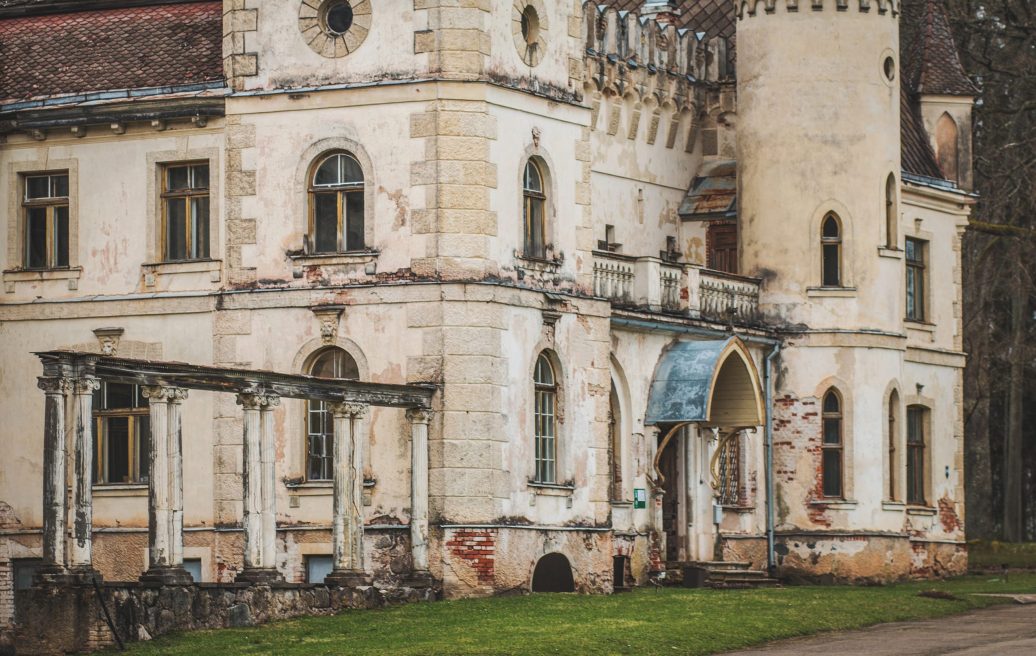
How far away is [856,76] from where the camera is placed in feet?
139

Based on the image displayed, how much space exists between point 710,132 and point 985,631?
50.9 ft

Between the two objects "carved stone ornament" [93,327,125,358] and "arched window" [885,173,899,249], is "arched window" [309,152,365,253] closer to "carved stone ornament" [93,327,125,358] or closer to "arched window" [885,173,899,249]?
"carved stone ornament" [93,327,125,358]

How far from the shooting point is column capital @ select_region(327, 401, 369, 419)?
32438 millimetres

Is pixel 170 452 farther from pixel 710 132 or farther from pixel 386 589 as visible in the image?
pixel 710 132

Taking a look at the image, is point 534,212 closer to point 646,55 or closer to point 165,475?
point 165,475

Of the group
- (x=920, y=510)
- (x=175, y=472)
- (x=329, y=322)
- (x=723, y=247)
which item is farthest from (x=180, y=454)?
(x=920, y=510)

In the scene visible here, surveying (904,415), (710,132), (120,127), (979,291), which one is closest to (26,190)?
(120,127)

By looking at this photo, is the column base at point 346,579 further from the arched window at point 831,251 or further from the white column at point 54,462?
the arched window at point 831,251

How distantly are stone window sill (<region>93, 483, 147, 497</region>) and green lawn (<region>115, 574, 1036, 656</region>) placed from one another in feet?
18.8

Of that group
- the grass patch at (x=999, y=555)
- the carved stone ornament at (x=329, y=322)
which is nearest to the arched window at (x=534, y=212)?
the carved stone ornament at (x=329, y=322)

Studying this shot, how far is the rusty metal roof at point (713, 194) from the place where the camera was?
43.2m

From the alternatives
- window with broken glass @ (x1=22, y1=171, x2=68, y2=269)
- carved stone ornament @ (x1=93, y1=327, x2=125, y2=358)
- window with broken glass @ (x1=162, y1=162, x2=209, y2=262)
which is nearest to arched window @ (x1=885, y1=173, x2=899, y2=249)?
window with broken glass @ (x1=162, y1=162, x2=209, y2=262)

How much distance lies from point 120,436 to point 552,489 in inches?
251

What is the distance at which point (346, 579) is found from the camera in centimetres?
3203
